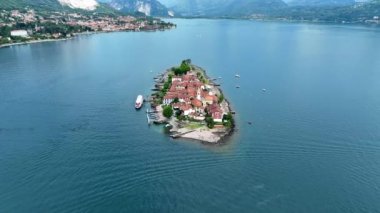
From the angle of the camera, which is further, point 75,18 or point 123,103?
point 75,18

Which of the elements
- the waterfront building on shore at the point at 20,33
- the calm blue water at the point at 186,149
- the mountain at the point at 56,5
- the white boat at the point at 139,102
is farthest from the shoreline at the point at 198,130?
the mountain at the point at 56,5

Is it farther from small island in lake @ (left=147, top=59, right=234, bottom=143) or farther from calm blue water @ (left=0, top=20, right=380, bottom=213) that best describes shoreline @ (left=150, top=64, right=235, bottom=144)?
calm blue water @ (left=0, top=20, right=380, bottom=213)

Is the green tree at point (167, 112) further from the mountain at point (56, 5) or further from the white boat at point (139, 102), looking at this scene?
the mountain at point (56, 5)

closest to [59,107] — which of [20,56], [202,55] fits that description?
[20,56]

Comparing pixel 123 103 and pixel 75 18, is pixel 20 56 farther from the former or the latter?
pixel 75 18

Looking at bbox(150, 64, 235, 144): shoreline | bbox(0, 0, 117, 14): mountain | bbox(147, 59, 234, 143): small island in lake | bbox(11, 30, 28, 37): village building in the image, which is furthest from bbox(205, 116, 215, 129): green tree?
bbox(0, 0, 117, 14): mountain

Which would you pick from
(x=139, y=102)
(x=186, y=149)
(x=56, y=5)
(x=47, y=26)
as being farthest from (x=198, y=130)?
(x=56, y=5)
